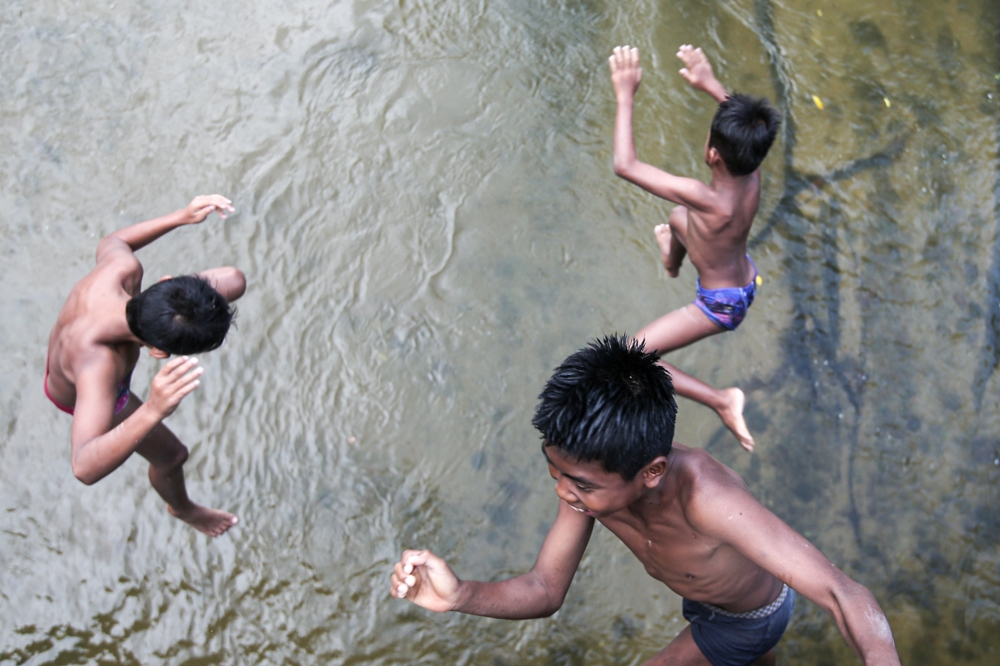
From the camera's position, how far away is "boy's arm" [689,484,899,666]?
169 cm

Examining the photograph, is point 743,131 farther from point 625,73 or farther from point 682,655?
point 682,655

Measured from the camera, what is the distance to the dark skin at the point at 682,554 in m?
1.80

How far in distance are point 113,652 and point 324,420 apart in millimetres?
1227

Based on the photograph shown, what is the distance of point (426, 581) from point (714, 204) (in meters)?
1.89

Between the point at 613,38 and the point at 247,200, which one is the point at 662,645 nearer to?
the point at 247,200

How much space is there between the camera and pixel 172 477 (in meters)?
3.06

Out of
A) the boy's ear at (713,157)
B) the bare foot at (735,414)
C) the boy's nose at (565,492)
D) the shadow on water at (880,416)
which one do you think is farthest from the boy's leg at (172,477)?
the boy's ear at (713,157)

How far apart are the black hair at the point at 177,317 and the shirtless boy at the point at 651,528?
120 centimetres

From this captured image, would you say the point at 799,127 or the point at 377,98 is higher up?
the point at 377,98

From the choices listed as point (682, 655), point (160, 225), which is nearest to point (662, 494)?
point (682, 655)

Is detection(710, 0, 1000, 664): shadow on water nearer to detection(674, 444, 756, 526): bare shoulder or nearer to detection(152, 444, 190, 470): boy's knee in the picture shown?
detection(674, 444, 756, 526): bare shoulder

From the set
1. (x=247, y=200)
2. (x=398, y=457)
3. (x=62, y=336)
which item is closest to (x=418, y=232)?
Answer: (x=247, y=200)

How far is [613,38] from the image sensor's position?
4652mm

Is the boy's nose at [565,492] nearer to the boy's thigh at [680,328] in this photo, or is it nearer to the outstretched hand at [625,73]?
the boy's thigh at [680,328]
